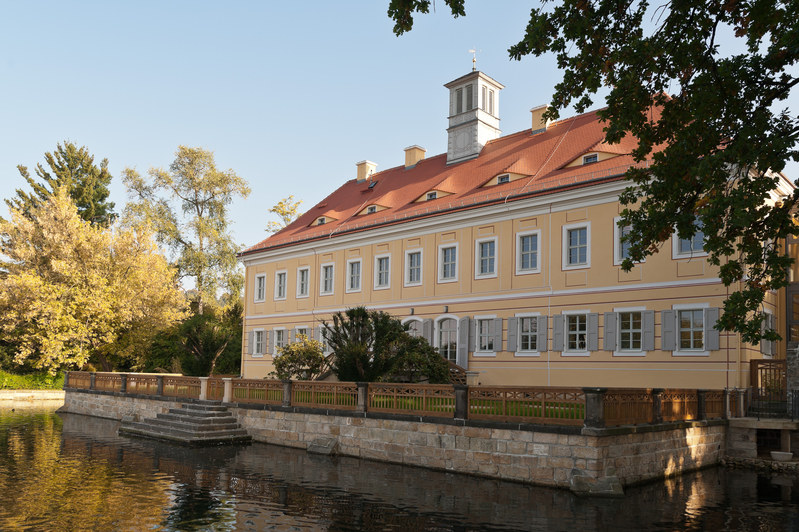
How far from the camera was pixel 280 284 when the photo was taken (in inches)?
1403

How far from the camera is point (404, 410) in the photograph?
16.6 metres

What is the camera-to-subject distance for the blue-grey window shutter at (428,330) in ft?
88.3

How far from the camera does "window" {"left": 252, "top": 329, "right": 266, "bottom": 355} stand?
36.0 m

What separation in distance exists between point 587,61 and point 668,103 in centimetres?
166

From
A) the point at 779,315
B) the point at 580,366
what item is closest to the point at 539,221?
the point at 580,366

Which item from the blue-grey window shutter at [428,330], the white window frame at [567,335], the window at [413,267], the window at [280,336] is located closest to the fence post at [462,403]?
the white window frame at [567,335]

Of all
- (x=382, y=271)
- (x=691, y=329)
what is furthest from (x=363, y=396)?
(x=382, y=271)

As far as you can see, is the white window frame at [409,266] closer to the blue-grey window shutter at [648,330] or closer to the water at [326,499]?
the blue-grey window shutter at [648,330]

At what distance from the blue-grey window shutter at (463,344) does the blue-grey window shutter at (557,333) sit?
376cm

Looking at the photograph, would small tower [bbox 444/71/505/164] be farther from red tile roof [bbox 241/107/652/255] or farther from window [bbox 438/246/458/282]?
window [bbox 438/246/458/282]

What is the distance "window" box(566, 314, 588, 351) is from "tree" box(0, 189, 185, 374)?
25.5 meters

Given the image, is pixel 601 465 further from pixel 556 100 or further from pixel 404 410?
pixel 556 100

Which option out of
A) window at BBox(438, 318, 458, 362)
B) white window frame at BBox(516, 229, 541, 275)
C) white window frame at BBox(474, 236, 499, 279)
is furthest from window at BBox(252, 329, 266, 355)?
white window frame at BBox(516, 229, 541, 275)

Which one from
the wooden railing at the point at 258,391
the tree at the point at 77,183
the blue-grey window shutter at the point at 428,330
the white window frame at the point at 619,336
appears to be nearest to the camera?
the wooden railing at the point at 258,391
